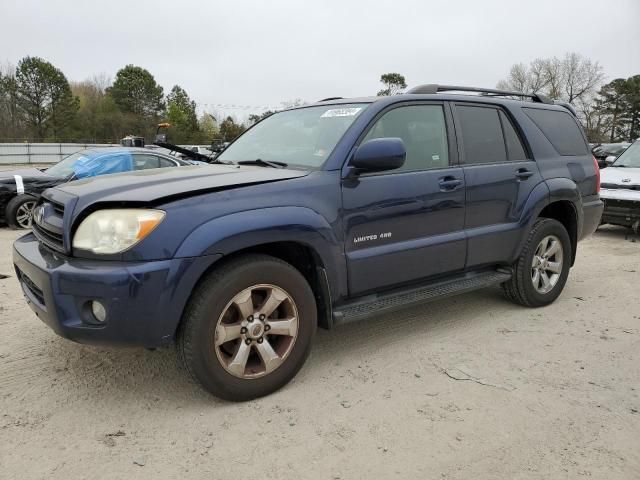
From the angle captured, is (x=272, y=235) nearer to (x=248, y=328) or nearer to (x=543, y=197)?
(x=248, y=328)

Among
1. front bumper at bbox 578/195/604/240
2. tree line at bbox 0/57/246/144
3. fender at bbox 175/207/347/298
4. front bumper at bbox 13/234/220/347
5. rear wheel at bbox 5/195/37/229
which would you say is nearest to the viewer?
front bumper at bbox 13/234/220/347

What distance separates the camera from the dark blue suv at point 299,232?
2605 mm

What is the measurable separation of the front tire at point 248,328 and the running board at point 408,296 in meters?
0.27

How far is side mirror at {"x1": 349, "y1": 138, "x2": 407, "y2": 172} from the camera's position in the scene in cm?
312

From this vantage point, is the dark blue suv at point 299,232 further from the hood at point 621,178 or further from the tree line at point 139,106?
the tree line at point 139,106

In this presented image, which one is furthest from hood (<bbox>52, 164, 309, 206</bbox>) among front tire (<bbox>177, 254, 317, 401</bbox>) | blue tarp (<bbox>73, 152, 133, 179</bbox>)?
blue tarp (<bbox>73, 152, 133, 179</bbox>)

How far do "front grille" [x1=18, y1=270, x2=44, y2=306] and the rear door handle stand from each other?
3.55 meters

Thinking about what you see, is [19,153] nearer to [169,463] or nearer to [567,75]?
[169,463]

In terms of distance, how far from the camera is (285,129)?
13.0 ft

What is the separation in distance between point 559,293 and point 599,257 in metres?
2.59

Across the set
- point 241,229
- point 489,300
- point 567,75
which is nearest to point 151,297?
point 241,229

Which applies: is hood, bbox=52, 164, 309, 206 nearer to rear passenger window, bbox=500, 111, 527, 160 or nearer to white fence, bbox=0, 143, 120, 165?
rear passenger window, bbox=500, 111, 527, 160

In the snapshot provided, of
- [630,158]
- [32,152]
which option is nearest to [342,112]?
[630,158]

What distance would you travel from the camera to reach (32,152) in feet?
113
